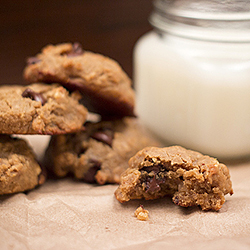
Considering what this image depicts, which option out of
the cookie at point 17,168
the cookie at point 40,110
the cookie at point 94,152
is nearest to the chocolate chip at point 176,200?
the cookie at point 94,152

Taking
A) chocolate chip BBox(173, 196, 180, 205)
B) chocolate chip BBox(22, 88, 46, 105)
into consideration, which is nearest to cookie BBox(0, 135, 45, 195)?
chocolate chip BBox(22, 88, 46, 105)

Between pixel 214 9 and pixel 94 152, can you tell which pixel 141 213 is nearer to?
pixel 94 152

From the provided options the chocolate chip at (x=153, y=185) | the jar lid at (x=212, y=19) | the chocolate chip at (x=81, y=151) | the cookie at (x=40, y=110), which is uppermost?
the jar lid at (x=212, y=19)

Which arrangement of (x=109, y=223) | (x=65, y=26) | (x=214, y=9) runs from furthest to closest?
(x=65, y=26), (x=214, y=9), (x=109, y=223)

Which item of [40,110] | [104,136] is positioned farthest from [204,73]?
[40,110]

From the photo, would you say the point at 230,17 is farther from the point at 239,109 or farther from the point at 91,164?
the point at 91,164

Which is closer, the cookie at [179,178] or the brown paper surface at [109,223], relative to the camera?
the brown paper surface at [109,223]

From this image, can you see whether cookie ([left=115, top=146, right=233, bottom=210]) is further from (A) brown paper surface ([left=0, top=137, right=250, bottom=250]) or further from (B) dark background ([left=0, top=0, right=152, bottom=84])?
(B) dark background ([left=0, top=0, right=152, bottom=84])

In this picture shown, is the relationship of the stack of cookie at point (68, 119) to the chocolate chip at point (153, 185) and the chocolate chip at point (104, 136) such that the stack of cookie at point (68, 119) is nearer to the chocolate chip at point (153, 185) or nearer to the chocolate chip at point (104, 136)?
the chocolate chip at point (104, 136)

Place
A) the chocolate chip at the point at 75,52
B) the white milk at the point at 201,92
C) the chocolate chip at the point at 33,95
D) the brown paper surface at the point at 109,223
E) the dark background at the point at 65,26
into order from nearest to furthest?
the brown paper surface at the point at 109,223 → the chocolate chip at the point at 33,95 → the chocolate chip at the point at 75,52 → the white milk at the point at 201,92 → the dark background at the point at 65,26
